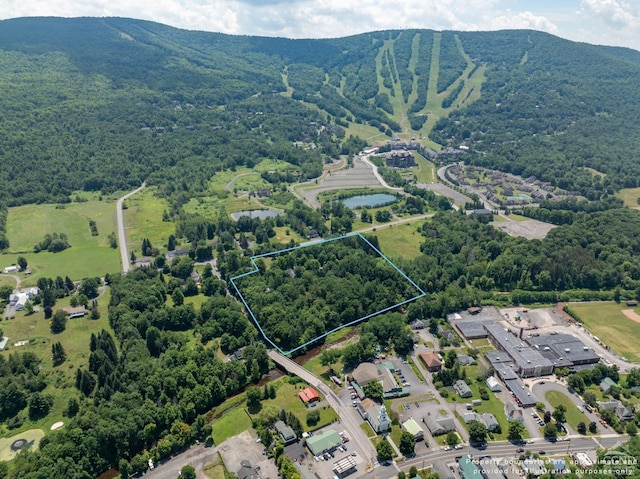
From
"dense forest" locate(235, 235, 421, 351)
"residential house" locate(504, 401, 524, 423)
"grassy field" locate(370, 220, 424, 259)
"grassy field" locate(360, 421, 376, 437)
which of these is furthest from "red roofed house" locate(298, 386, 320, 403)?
"grassy field" locate(370, 220, 424, 259)

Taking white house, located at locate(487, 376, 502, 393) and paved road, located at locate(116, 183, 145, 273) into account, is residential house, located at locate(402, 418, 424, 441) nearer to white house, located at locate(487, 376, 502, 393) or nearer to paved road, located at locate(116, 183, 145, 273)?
white house, located at locate(487, 376, 502, 393)

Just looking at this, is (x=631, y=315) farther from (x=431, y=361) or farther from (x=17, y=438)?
(x=17, y=438)

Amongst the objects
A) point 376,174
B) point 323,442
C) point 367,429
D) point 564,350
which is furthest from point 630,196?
point 323,442

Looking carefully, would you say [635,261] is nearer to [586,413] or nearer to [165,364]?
[586,413]

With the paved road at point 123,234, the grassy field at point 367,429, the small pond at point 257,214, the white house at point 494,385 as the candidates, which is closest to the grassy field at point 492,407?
the white house at point 494,385

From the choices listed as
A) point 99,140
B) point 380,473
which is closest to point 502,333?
point 380,473
